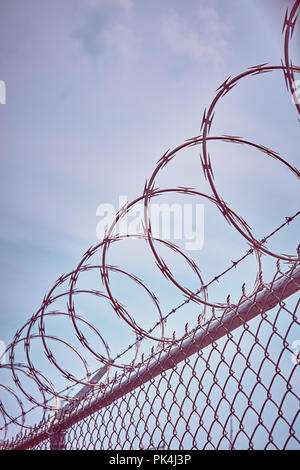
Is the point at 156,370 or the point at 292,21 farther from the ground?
the point at 292,21

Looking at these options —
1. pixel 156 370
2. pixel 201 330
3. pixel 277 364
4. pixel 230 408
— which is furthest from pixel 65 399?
pixel 277 364

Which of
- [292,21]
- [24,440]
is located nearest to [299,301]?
[292,21]

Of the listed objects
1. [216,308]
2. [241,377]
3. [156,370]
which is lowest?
[241,377]

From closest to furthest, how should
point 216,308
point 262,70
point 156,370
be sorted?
point 262,70
point 216,308
point 156,370

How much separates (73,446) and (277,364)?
8.98 feet

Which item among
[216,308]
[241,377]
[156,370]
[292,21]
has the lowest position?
[241,377]

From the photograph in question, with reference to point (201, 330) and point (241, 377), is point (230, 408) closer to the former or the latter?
point (241, 377)

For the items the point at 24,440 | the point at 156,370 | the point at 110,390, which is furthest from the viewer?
the point at 24,440

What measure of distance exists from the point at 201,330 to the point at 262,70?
1.64 m

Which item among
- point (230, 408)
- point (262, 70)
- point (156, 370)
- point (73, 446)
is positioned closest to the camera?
point (230, 408)

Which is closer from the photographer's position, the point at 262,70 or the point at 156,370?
the point at 262,70

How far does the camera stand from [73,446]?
4098 mm
